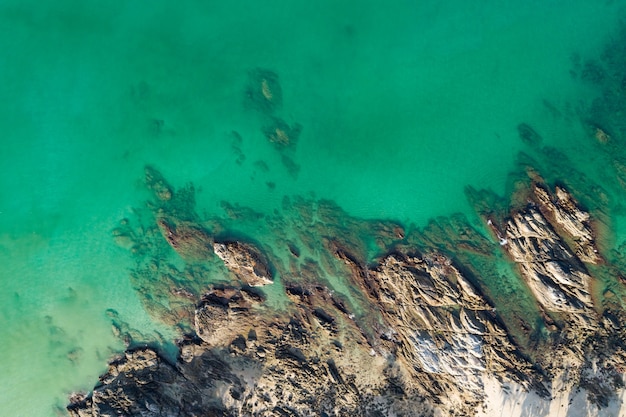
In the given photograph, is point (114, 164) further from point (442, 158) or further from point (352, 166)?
point (442, 158)

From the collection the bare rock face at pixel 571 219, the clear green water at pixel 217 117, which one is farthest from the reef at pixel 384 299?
the clear green water at pixel 217 117

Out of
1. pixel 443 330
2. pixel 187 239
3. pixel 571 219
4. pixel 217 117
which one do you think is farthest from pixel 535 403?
pixel 217 117

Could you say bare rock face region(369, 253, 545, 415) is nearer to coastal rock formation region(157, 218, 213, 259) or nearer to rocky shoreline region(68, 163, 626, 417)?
rocky shoreline region(68, 163, 626, 417)

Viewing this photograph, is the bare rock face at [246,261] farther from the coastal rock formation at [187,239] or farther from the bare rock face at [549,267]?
the bare rock face at [549,267]

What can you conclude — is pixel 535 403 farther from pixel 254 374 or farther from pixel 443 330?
pixel 254 374

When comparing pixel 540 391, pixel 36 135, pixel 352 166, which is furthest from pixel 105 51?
pixel 540 391

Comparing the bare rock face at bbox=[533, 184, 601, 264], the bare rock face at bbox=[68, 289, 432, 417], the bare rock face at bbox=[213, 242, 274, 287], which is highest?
the bare rock face at bbox=[533, 184, 601, 264]

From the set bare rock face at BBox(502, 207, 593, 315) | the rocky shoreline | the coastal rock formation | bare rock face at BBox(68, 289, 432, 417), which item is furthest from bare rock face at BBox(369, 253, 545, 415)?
the coastal rock formation
